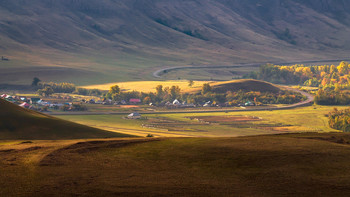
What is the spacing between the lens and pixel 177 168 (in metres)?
36.7

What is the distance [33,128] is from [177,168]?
2932 centimetres

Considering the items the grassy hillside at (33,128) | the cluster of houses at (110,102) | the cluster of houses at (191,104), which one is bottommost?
the grassy hillside at (33,128)

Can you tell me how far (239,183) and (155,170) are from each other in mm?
6014

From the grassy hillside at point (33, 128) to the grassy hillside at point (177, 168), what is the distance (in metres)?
13.5

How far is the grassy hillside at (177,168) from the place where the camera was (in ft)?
104

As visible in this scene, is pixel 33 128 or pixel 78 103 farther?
pixel 78 103

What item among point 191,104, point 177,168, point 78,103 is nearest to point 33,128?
point 177,168

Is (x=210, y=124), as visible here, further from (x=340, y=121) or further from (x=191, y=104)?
(x=191, y=104)

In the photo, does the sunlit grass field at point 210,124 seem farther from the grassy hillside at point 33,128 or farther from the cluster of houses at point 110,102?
the grassy hillside at point 33,128

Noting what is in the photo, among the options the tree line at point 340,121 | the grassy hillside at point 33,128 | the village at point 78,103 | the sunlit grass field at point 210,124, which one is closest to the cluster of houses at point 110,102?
the village at point 78,103

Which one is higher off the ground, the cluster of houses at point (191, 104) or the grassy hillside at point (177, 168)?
the cluster of houses at point (191, 104)

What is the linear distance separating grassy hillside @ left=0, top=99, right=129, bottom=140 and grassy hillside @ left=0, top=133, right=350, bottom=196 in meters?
13.5

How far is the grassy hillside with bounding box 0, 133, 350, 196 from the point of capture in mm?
31609

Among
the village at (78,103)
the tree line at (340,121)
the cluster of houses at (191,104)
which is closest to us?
the tree line at (340,121)
